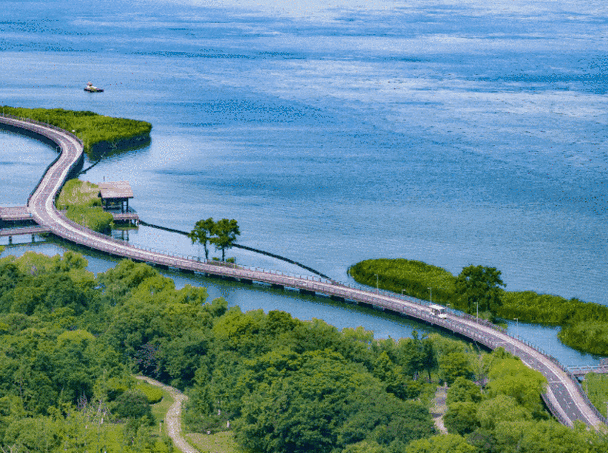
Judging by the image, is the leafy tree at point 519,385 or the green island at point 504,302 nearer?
the leafy tree at point 519,385

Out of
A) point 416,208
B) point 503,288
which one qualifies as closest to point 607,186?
point 416,208

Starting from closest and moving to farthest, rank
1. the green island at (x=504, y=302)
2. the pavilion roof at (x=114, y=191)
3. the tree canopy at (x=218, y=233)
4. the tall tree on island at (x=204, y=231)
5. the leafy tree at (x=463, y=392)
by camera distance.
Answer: the leafy tree at (x=463, y=392)
the green island at (x=504, y=302)
the tree canopy at (x=218, y=233)
the tall tree on island at (x=204, y=231)
the pavilion roof at (x=114, y=191)

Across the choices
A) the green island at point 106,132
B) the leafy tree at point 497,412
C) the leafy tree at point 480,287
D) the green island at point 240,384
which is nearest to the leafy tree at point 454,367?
the green island at point 240,384

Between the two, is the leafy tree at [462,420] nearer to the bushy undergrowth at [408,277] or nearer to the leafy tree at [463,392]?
the leafy tree at [463,392]

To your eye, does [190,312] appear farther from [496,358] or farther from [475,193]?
[475,193]

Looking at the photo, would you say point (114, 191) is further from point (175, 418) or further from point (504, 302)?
point (175, 418)
